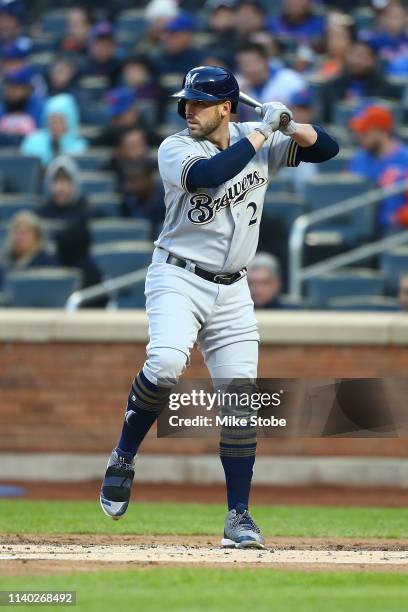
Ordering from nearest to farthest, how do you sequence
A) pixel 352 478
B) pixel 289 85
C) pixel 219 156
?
pixel 219 156 → pixel 352 478 → pixel 289 85

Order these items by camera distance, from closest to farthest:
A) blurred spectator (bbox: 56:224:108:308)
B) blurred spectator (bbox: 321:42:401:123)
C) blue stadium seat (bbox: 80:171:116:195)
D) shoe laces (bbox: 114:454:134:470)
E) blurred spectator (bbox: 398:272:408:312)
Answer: shoe laces (bbox: 114:454:134:470) < blurred spectator (bbox: 398:272:408:312) < blurred spectator (bbox: 56:224:108:308) < blue stadium seat (bbox: 80:171:116:195) < blurred spectator (bbox: 321:42:401:123)

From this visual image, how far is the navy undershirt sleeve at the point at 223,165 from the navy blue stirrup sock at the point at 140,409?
881mm

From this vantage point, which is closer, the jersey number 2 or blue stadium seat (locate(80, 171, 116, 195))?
the jersey number 2

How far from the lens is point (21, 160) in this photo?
43.4ft

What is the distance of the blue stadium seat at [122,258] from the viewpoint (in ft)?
38.2

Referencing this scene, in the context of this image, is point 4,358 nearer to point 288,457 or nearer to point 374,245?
point 288,457

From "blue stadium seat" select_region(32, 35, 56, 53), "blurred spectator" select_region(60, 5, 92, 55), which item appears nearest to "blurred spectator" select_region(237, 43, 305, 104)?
"blurred spectator" select_region(60, 5, 92, 55)

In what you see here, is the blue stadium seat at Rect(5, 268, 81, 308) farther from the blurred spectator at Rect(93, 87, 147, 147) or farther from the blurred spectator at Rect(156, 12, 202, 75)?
the blurred spectator at Rect(156, 12, 202, 75)

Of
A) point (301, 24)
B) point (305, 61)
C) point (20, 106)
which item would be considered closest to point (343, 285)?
point (305, 61)

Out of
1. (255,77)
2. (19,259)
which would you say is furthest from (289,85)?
(19,259)

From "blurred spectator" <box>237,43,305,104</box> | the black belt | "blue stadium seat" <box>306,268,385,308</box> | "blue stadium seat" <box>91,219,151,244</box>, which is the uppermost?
"blurred spectator" <box>237,43,305,104</box>

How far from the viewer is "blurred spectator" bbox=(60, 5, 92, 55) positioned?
1627 cm

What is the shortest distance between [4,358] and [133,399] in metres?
5.14

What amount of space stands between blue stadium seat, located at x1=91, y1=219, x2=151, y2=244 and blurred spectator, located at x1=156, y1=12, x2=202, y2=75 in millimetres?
2908
